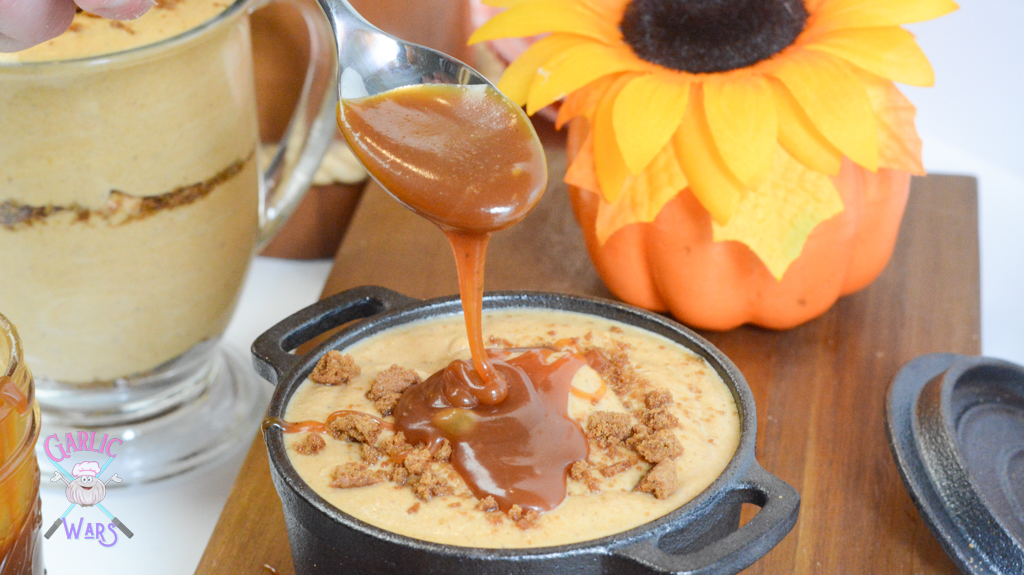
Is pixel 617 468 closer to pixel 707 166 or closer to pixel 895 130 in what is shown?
pixel 707 166

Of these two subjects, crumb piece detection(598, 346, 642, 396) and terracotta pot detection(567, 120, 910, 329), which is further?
terracotta pot detection(567, 120, 910, 329)

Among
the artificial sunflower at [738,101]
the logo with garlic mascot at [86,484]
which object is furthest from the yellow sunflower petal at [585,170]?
the logo with garlic mascot at [86,484]

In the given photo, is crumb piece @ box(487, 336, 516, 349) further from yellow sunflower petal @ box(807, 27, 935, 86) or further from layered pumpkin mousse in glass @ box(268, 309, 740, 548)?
yellow sunflower petal @ box(807, 27, 935, 86)

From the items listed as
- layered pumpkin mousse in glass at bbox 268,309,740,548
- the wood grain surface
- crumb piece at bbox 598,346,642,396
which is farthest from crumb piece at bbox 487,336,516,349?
the wood grain surface

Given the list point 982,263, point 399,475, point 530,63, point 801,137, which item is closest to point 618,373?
point 399,475

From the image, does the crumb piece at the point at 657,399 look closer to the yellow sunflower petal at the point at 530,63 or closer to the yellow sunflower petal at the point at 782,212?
the yellow sunflower petal at the point at 782,212

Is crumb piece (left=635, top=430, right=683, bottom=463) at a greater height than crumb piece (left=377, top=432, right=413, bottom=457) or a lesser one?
greater

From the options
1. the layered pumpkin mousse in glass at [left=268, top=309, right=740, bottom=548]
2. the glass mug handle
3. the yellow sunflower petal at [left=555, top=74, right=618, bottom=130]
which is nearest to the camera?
the layered pumpkin mousse in glass at [left=268, top=309, right=740, bottom=548]
